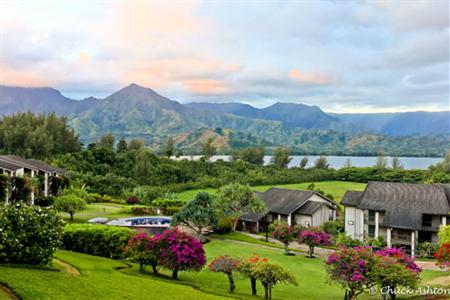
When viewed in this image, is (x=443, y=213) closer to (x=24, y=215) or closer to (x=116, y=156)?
(x=24, y=215)

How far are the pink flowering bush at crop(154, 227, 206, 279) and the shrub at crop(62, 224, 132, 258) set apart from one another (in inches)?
156

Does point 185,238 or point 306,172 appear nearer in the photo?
point 185,238

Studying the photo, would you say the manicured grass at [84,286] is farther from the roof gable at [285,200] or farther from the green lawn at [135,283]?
the roof gable at [285,200]

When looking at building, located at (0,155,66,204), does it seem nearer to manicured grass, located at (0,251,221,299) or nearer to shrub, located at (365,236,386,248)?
manicured grass, located at (0,251,221,299)

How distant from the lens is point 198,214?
33.2 metres

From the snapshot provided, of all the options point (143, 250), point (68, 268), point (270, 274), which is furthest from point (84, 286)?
point (270, 274)

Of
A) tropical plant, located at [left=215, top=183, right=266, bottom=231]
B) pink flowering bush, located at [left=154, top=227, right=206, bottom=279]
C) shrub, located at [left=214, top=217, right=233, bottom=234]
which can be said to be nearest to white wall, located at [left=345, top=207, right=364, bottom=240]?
tropical plant, located at [left=215, top=183, right=266, bottom=231]

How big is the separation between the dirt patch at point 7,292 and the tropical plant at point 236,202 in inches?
1095

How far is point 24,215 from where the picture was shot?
52.5 feet

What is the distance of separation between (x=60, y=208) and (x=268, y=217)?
20.4 meters

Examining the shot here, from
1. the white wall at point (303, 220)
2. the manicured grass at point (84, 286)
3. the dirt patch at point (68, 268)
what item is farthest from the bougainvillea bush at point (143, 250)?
the white wall at point (303, 220)

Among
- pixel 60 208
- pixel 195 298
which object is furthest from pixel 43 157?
pixel 195 298

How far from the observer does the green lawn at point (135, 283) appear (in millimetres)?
13156

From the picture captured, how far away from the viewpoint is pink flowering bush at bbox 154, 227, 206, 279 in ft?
64.4
